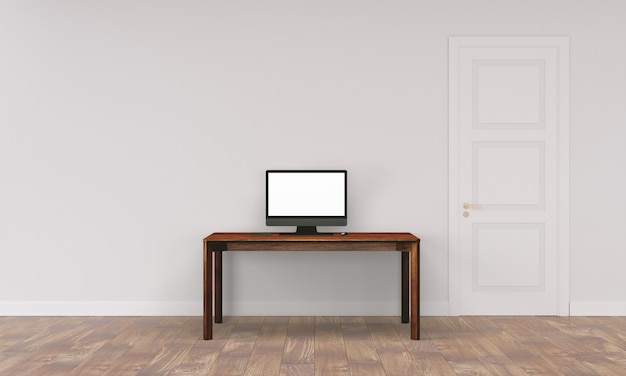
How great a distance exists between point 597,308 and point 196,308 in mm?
2796

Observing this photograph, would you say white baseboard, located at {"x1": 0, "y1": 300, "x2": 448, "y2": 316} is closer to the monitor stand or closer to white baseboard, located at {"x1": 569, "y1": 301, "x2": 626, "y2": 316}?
the monitor stand

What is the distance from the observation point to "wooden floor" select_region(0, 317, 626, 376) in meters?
3.04

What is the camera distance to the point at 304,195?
411 centimetres

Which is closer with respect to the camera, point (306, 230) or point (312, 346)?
point (312, 346)

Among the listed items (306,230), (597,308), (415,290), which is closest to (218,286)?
(306,230)

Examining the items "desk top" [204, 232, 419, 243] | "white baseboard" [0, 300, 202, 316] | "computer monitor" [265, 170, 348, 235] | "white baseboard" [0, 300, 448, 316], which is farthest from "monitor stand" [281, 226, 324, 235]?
"white baseboard" [0, 300, 202, 316]

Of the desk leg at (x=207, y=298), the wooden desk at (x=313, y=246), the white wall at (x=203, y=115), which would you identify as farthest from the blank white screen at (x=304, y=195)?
the desk leg at (x=207, y=298)

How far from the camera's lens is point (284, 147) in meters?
4.29

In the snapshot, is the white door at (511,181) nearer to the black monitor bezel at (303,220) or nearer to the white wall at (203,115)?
the white wall at (203,115)

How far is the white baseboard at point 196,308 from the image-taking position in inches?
169

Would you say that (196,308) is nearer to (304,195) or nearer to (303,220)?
(303,220)

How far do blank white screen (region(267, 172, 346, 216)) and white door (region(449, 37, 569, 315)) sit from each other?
2.73ft

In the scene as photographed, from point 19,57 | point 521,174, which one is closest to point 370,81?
point 521,174

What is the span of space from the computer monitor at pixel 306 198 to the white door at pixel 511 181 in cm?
81
